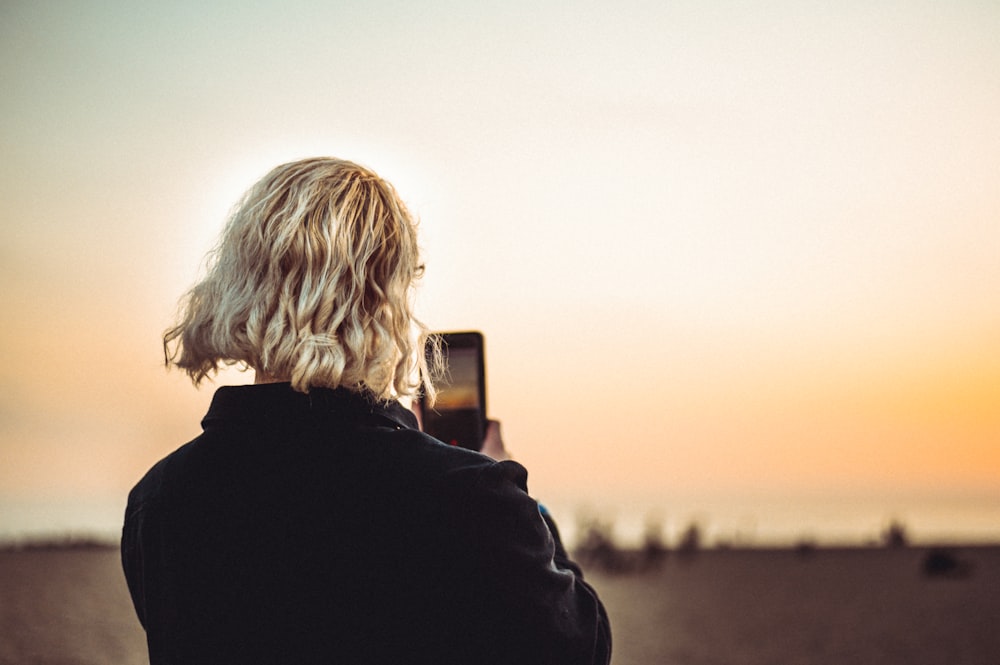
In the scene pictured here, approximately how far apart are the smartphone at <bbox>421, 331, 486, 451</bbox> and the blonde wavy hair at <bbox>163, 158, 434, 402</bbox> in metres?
0.36

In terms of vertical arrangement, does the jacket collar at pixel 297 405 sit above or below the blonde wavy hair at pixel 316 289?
below

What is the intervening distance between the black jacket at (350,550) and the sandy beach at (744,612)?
20049mm

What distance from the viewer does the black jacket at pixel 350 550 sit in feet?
3.63

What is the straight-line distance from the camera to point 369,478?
1.12m

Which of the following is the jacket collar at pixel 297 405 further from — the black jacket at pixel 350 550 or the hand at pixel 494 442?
the hand at pixel 494 442

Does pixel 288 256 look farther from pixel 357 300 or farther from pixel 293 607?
pixel 293 607

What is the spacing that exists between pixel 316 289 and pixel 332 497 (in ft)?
0.86

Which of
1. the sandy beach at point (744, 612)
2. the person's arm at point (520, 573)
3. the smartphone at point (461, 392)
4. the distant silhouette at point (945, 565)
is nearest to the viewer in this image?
the person's arm at point (520, 573)

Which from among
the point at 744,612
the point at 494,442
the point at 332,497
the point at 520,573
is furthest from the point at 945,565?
the point at 332,497

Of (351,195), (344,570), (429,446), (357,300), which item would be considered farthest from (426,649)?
(351,195)

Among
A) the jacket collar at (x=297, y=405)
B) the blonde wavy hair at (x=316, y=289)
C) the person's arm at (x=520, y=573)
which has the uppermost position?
the blonde wavy hair at (x=316, y=289)

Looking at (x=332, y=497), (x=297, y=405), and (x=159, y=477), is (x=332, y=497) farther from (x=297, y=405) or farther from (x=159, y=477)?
(x=159, y=477)

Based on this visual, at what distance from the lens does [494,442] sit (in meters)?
1.61

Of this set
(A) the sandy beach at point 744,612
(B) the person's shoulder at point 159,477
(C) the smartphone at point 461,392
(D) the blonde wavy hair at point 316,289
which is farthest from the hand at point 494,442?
(A) the sandy beach at point 744,612
